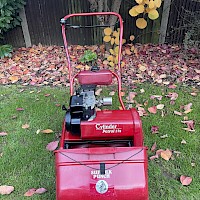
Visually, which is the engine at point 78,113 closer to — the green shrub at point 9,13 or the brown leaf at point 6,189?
the brown leaf at point 6,189

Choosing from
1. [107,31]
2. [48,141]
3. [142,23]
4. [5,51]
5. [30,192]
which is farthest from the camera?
[5,51]

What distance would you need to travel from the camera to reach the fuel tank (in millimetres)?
1807

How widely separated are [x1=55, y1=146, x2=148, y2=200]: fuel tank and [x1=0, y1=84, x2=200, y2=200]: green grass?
2.22ft

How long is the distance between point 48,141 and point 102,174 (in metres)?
1.38

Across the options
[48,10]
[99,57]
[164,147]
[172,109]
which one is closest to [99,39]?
[99,57]

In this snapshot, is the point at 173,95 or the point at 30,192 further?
the point at 173,95

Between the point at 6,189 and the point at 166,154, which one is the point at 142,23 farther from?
the point at 6,189

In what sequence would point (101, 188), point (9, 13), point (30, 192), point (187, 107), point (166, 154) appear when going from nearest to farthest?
point (101, 188), point (30, 192), point (166, 154), point (187, 107), point (9, 13)

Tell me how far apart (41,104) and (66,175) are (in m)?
2.00

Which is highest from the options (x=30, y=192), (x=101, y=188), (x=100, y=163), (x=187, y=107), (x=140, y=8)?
(x=140, y=8)

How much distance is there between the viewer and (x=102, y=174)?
1815 millimetres

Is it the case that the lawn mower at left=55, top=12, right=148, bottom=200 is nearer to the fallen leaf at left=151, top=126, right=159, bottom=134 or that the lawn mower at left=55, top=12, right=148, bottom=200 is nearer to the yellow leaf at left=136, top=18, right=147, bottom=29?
the fallen leaf at left=151, top=126, right=159, bottom=134

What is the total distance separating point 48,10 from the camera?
513 centimetres

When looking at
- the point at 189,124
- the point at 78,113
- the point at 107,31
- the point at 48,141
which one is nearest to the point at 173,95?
the point at 189,124
